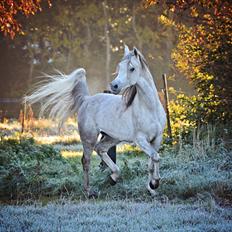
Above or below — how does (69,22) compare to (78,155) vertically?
above

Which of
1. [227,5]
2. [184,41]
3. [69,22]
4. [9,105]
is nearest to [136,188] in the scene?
[227,5]

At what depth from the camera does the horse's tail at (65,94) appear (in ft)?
29.1

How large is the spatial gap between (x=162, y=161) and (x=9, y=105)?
21.0 m

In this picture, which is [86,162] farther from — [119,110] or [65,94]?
[65,94]

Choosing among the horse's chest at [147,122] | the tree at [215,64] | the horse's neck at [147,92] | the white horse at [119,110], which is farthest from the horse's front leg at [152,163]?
the tree at [215,64]

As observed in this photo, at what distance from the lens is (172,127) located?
39.6 ft

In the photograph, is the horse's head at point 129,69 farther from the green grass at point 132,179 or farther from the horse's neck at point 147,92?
the green grass at point 132,179

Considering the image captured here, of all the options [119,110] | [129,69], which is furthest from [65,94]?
[129,69]

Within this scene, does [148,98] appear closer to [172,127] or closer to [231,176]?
[231,176]

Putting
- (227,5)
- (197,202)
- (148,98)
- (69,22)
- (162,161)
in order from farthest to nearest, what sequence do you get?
1. (69,22)
2. (162,161)
3. (227,5)
4. (148,98)
5. (197,202)

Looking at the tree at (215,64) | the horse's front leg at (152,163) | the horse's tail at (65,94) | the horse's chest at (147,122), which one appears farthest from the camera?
the horse's tail at (65,94)

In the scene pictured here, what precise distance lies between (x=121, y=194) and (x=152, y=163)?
2.06ft

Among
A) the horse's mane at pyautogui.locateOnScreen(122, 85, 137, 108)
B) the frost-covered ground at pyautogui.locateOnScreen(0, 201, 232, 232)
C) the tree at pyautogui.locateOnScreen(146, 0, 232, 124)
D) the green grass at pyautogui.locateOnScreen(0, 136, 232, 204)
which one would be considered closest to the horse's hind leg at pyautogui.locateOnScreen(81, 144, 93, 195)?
the green grass at pyautogui.locateOnScreen(0, 136, 232, 204)

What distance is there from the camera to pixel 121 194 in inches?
298
